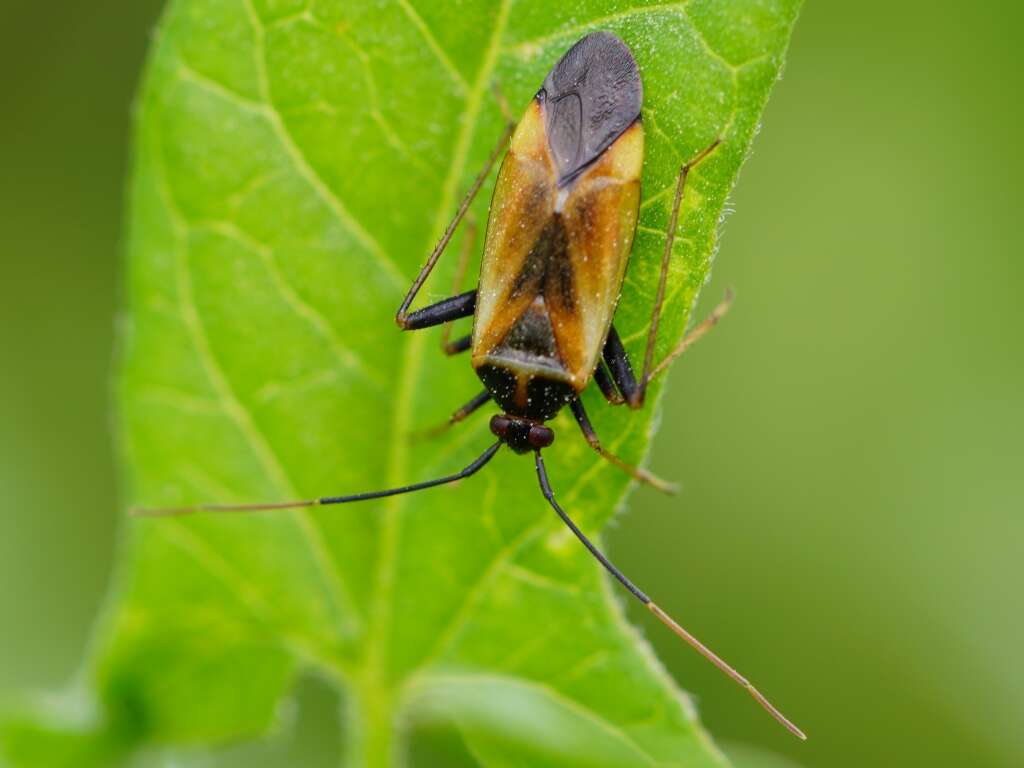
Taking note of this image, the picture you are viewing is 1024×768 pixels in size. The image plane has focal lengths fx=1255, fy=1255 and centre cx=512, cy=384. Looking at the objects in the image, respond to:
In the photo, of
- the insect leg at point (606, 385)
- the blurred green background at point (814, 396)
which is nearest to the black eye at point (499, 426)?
the insect leg at point (606, 385)

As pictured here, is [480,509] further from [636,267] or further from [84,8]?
[84,8]

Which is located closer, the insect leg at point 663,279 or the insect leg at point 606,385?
the insect leg at point 663,279

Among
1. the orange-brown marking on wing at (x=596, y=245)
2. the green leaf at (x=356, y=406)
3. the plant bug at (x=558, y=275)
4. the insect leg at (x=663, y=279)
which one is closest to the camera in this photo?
the insect leg at (x=663, y=279)

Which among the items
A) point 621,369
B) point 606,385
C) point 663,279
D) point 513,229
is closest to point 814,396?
point 606,385

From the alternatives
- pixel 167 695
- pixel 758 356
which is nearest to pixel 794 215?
pixel 758 356

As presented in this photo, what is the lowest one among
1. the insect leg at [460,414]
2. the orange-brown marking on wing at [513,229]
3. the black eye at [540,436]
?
the insect leg at [460,414]

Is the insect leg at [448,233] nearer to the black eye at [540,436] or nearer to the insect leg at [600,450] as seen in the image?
the black eye at [540,436]

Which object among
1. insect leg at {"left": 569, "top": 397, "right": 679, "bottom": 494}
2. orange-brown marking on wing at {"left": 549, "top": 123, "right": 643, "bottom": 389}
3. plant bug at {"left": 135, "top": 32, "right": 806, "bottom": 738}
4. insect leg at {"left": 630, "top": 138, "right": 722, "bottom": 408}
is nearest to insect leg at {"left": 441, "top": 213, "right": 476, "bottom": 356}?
Result: plant bug at {"left": 135, "top": 32, "right": 806, "bottom": 738}
